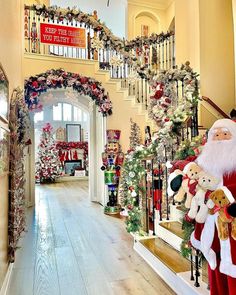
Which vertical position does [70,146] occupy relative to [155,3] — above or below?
below

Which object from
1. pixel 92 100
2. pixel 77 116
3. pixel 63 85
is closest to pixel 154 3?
pixel 92 100

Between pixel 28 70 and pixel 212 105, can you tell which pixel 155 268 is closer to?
Answer: pixel 212 105

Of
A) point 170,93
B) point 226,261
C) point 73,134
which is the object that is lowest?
point 226,261

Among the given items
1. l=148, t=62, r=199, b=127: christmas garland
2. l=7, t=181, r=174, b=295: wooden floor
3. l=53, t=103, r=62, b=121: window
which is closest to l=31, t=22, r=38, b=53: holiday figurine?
l=148, t=62, r=199, b=127: christmas garland

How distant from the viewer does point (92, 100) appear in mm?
6000

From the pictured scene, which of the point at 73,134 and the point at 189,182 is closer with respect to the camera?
the point at 189,182

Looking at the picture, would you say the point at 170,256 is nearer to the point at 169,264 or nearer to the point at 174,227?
the point at 169,264

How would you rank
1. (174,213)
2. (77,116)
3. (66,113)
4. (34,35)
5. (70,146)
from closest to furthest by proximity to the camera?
(174,213), (34,35), (70,146), (66,113), (77,116)

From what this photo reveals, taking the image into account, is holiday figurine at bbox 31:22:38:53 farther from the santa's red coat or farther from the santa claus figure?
the santa's red coat

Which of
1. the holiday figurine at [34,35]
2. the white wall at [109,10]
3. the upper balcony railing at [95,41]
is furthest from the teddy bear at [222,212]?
the white wall at [109,10]

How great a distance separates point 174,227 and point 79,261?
1.22 meters

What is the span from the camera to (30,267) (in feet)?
9.87

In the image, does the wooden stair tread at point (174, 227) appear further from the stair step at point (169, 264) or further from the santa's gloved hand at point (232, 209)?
the santa's gloved hand at point (232, 209)

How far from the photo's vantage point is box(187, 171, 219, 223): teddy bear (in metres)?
1.72
